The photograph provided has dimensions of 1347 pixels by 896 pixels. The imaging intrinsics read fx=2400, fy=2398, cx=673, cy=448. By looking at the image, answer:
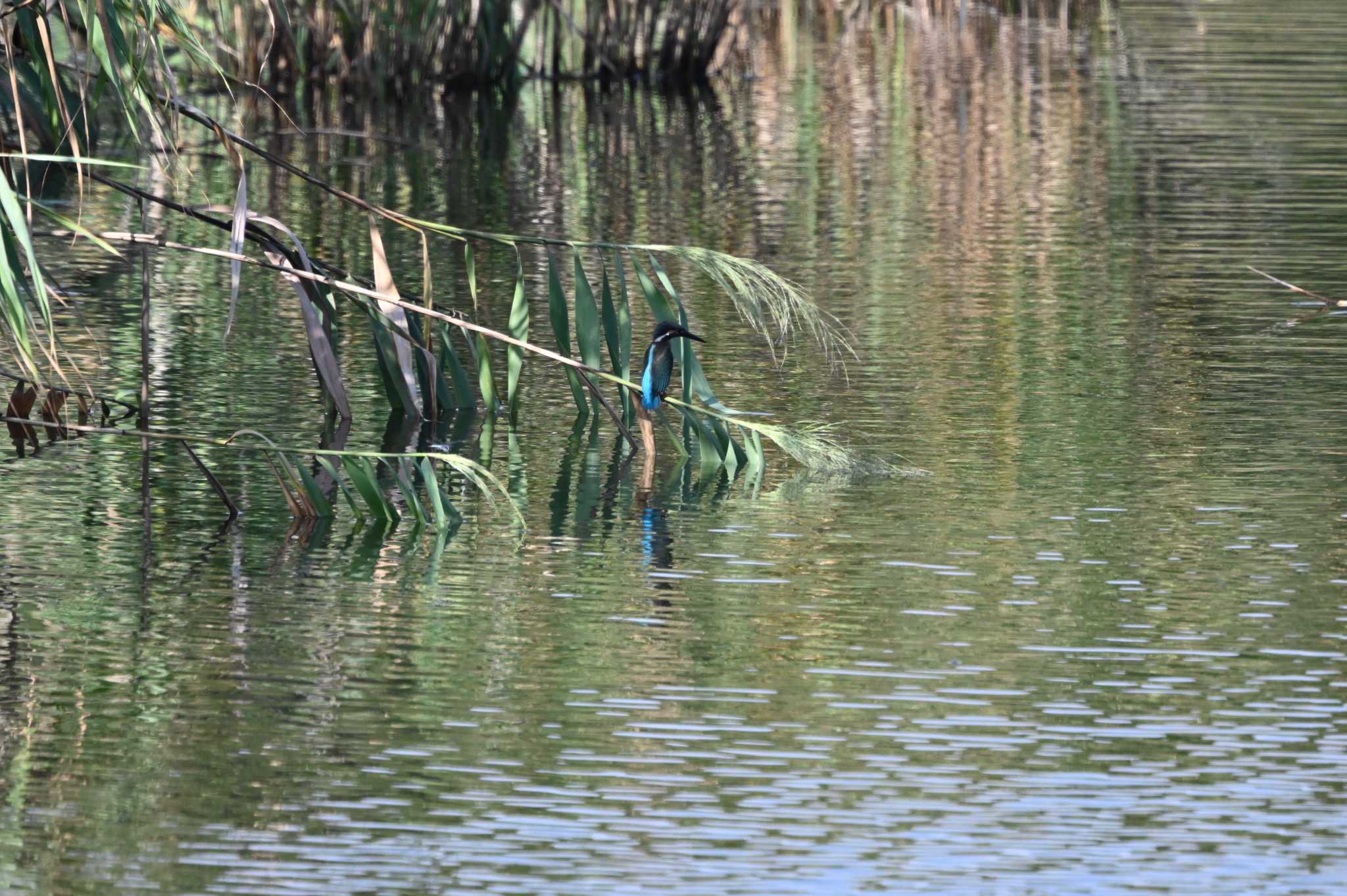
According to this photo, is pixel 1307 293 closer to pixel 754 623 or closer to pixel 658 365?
pixel 658 365

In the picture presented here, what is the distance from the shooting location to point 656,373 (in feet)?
23.1

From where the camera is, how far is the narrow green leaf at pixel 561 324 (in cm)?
737

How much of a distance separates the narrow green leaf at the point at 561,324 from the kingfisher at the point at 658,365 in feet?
1.15

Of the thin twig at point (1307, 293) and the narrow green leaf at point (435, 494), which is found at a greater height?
the thin twig at point (1307, 293)

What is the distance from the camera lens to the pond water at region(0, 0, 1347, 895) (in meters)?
4.11

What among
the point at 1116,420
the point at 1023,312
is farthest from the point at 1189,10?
the point at 1116,420

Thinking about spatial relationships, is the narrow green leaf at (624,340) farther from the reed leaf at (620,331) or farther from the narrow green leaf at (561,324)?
the narrow green leaf at (561,324)

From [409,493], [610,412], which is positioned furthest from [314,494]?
[610,412]

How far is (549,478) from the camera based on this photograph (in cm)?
695

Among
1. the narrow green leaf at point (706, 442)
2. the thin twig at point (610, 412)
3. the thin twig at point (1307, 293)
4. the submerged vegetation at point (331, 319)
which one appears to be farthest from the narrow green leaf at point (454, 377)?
the thin twig at point (1307, 293)

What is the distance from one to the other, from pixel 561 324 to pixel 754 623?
223 cm

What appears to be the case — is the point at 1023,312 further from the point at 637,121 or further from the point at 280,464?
the point at 637,121

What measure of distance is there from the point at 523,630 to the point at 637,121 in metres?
12.9

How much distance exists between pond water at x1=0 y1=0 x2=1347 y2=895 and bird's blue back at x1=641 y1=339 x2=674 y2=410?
0.23 m
